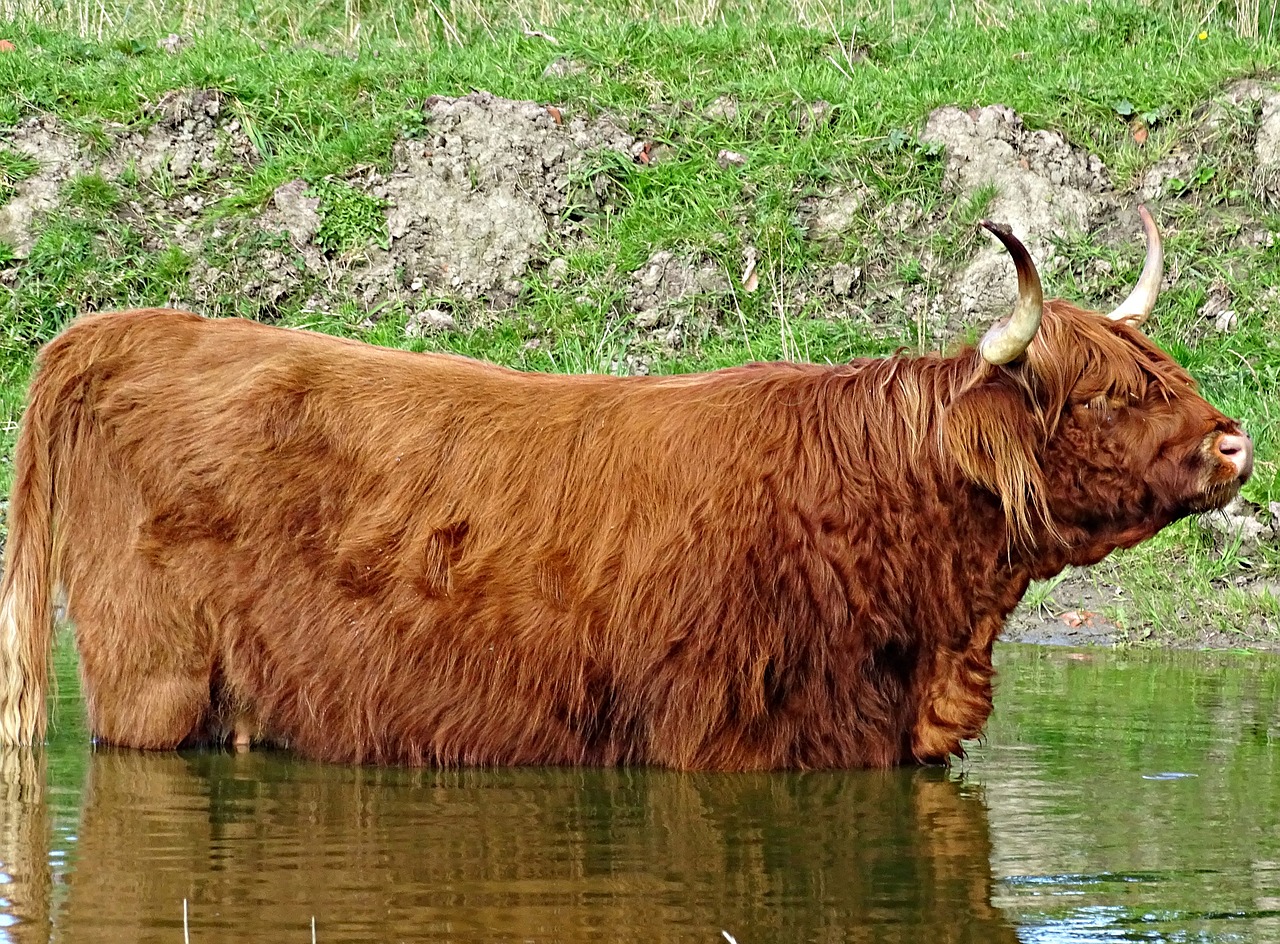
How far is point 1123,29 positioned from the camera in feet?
37.9

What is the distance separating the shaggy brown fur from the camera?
496 cm

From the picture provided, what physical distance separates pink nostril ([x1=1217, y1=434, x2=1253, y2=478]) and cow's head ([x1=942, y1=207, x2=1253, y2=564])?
1cm

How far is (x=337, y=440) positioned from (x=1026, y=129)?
608 cm

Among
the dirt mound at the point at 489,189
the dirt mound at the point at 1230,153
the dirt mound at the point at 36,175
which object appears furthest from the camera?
the dirt mound at the point at 36,175

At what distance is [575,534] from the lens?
5.09 meters

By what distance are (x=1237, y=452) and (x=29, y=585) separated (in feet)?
10.6

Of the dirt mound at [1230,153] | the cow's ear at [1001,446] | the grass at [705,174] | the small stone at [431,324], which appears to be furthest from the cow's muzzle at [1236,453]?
the small stone at [431,324]

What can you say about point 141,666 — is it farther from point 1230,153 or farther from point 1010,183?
point 1230,153

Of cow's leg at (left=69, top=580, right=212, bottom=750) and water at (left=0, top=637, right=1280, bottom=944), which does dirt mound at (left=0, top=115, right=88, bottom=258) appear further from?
cow's leg at (left=69, top=580, right=212, bottom=750)

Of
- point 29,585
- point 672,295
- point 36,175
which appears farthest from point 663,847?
point 36,175

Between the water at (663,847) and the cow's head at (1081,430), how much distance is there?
0.69 m

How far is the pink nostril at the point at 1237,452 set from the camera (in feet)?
15.7

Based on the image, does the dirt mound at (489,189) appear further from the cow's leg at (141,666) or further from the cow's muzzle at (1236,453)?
the cow's muzzle at (1236,453)

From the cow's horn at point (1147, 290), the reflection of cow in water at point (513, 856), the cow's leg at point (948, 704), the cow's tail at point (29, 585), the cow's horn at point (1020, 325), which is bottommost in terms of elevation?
the reflection of cow in water at point (513, 856)
